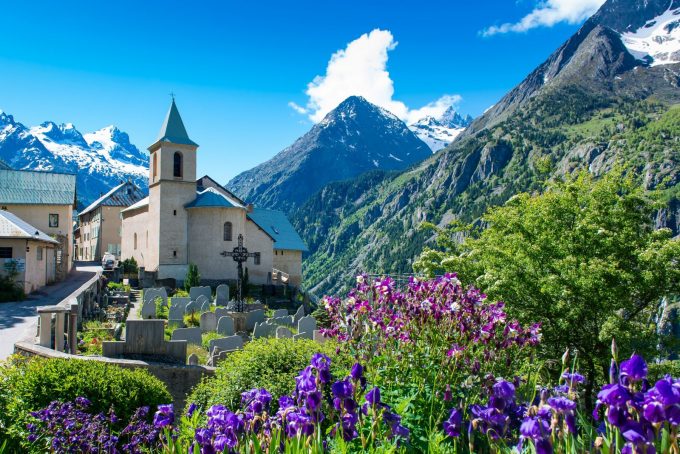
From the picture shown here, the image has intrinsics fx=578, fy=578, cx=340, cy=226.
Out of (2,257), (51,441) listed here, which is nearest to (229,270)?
(2,257)

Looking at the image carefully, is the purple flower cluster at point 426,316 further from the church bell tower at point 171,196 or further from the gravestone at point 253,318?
the church bell tower at point 171,196

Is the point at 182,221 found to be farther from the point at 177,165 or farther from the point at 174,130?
the point at 174,130

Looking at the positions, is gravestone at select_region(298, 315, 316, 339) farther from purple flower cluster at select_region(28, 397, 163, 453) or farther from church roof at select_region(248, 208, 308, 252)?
church roof at select_region(248, 208, 308, 252)

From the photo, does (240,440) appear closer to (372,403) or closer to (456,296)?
(372,403)

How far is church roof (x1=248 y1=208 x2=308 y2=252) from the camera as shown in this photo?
49.7 metres

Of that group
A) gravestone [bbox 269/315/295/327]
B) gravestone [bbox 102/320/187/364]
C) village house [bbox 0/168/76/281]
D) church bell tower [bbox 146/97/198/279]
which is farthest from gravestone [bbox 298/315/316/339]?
village house [bbox 0/168/76/281]

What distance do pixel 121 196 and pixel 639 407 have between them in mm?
69830

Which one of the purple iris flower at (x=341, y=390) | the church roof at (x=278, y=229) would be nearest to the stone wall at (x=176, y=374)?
the purple iris flower at (x=341, y=390)

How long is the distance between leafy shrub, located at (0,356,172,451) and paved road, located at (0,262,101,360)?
6.80m

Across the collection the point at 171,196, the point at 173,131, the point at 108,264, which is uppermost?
the point at 173,131

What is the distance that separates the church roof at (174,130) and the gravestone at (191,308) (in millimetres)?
20811

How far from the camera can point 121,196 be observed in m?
67.3

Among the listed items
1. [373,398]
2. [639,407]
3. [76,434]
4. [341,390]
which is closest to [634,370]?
[639,407]

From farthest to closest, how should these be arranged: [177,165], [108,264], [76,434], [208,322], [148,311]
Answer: [108,264]
[177,165]
[148,311]
[208,322]
[76,434]
